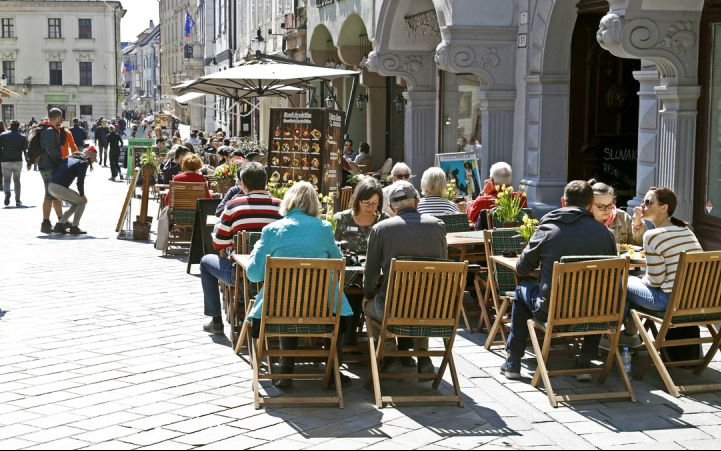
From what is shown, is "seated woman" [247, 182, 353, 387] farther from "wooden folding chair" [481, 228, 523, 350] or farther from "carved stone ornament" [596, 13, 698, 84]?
"carved stone ornament" [596, 13, 698, 84]

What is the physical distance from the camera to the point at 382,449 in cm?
632

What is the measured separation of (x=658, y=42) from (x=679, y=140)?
40.4 inches

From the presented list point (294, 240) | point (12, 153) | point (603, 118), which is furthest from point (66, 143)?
point (294, 240)

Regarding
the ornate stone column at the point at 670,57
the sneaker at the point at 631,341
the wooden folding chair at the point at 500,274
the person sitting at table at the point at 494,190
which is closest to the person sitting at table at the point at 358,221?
the wooden folding chair at the point at 500,274

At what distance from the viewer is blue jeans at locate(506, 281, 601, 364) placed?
7859mm

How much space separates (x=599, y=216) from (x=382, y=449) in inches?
125

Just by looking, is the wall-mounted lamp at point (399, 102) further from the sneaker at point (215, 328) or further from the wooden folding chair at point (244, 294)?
the wooden folding chair at point (244, 294)

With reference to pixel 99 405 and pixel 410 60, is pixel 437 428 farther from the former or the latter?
pixel 410 60

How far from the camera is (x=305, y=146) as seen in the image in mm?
13719

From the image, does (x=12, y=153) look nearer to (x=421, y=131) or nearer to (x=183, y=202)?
(x=421, y=131)

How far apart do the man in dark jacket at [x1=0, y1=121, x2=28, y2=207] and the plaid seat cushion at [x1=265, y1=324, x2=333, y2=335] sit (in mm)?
16571

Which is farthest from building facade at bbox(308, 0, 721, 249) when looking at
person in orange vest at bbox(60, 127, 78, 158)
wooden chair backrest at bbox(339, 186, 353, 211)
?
person in orange vest at bbox(60, 127, 78, 158)

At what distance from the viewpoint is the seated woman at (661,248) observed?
7797 millimetres

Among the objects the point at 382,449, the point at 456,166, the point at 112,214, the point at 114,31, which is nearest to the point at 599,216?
the point at 382,449
